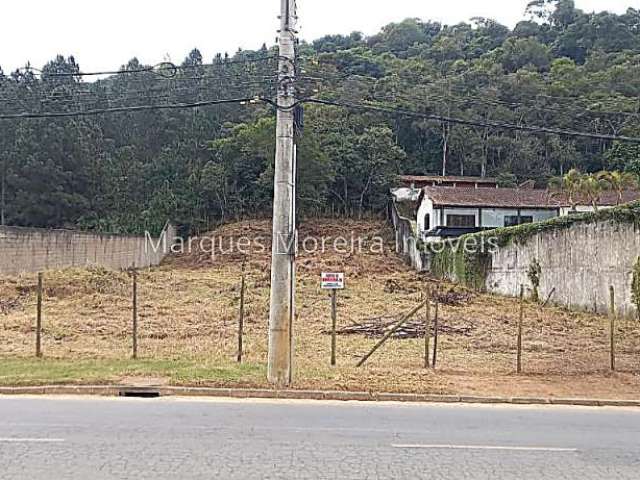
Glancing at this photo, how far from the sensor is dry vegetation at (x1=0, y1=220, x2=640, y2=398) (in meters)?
13.2

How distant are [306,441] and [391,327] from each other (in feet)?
46.8

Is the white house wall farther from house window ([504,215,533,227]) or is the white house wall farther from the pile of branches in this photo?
the pile of branches

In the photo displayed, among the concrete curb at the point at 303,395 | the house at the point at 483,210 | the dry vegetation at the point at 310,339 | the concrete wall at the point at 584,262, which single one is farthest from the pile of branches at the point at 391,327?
the house at the point at 483,210

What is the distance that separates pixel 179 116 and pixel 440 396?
67.7 metres

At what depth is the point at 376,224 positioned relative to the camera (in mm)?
63562

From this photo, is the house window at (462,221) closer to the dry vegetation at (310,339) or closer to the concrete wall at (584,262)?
the dry vegetation at (310,339)

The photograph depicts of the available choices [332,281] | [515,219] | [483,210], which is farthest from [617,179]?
[332,281]

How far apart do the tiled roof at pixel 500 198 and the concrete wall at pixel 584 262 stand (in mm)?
17871

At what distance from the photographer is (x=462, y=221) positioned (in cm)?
5188

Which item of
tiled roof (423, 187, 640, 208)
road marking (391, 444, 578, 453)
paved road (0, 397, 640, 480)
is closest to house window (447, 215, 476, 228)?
tiled roof (423, 187, 640, 208)

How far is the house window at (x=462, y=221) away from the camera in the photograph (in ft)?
169

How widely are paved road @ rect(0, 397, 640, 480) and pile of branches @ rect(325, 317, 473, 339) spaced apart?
30.7 ft

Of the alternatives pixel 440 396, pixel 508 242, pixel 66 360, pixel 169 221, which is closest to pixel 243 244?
pixel 169 221

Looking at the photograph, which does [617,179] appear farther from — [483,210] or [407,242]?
[407,242]
